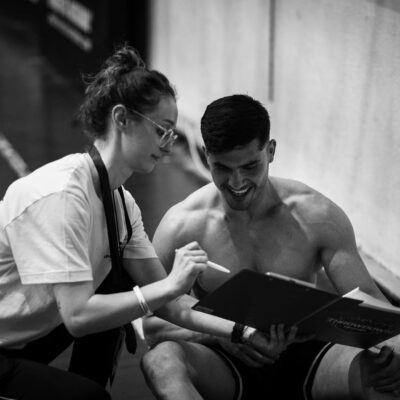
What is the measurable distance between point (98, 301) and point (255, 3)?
439 cm

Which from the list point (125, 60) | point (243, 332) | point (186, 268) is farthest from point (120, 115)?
point (243, 332)

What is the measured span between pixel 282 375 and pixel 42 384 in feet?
2.99

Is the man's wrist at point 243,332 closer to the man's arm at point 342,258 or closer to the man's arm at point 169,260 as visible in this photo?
the man's arm at point 169,260

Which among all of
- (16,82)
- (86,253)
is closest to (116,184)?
(86,253)

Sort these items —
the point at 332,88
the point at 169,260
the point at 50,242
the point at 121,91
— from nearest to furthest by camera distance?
the point at 50,242, the point at 121,91, the point at 169,260, the point at 332,88

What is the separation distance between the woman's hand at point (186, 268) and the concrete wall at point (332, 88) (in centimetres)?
221

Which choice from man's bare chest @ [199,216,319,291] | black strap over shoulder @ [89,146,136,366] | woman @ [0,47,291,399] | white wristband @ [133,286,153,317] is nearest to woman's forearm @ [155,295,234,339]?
woman @ [0,47,291,399]

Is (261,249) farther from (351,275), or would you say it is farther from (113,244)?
(113,244)

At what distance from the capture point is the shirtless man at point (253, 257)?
3260mm

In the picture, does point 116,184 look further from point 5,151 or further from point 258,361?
point 5,151

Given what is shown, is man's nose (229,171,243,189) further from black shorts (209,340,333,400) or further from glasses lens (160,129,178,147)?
black shorts (209,340,333,400)

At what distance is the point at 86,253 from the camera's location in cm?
285

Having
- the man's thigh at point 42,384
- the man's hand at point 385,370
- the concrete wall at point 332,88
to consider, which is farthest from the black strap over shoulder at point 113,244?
the concrete wall at point 332,88

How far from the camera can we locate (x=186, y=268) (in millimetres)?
2791
